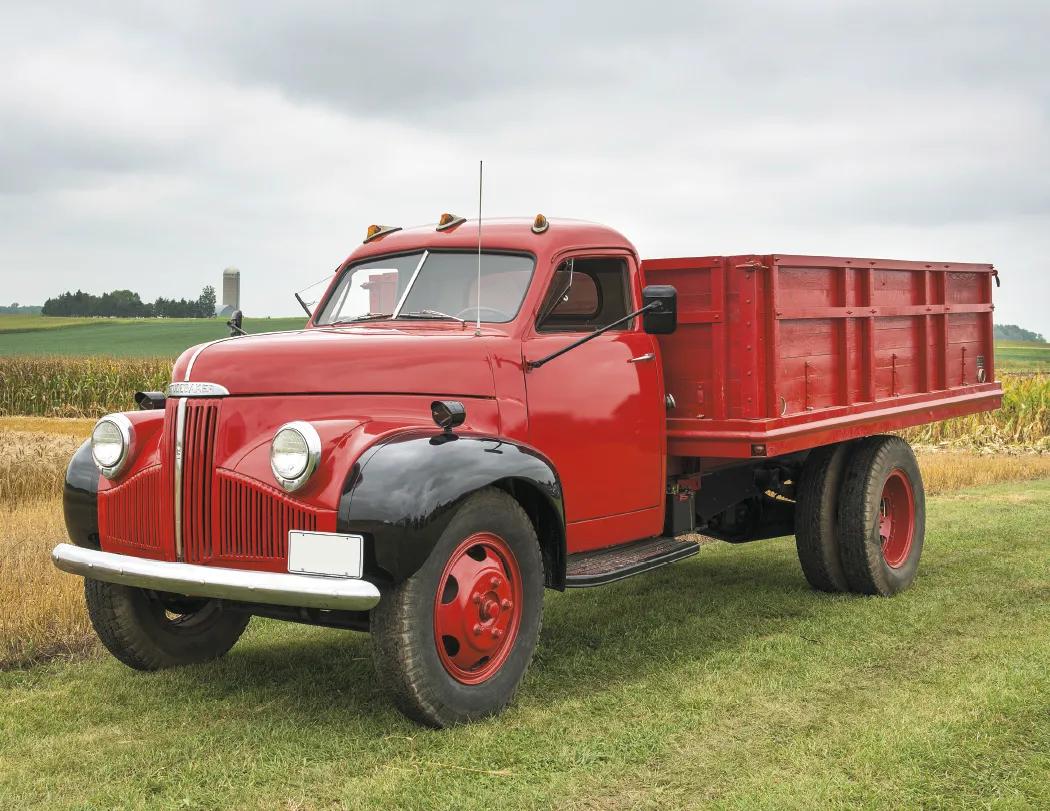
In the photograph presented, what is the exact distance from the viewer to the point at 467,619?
4883 millimetres

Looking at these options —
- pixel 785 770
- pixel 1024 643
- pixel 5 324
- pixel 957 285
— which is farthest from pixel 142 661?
pixel 5 324

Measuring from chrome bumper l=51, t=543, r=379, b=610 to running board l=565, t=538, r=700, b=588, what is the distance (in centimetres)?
137

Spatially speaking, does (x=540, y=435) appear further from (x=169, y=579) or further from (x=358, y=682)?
(x=169, y=579)

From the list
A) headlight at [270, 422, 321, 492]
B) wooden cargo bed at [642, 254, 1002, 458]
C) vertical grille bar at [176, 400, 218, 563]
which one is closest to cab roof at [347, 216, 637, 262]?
wooden cargo bed at [642, 254, 1002, 458]

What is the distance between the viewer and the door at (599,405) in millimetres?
5828

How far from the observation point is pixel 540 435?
570 cm

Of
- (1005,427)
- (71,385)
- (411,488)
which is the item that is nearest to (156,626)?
(411,488)

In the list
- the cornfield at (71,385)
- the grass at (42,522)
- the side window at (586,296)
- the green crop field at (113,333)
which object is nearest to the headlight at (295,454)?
the side window at (586,296)

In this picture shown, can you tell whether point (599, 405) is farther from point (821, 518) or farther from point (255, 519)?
point (821, 518)

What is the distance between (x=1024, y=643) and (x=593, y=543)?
8.06 feet

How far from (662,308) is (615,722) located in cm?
209

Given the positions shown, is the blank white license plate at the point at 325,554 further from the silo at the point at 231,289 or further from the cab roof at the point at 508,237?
the silo at the point at 231,289

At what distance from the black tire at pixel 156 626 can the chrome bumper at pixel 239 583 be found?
23.8 inches

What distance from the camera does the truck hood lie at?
5047 mm
